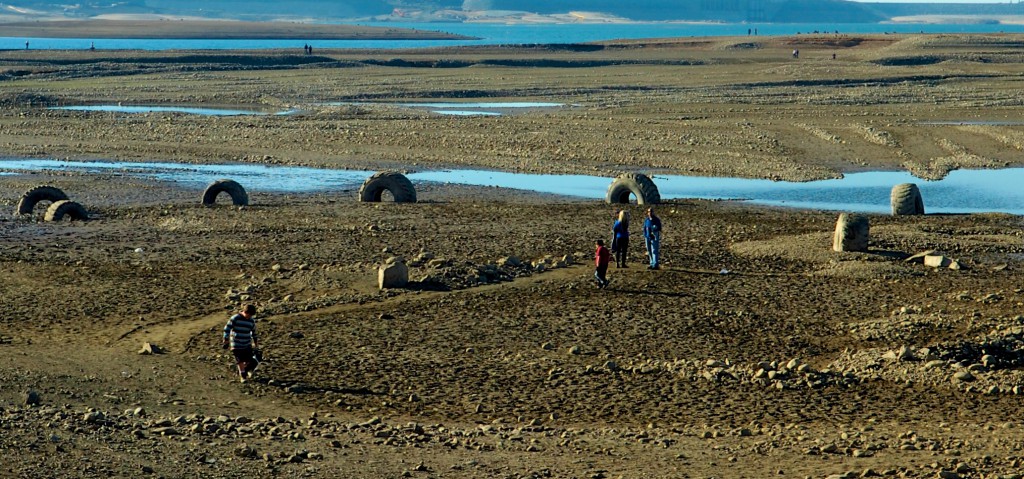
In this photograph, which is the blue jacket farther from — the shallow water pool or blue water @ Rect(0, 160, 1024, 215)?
the shallow water pool

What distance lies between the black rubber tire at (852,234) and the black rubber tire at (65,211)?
1539 centimetres

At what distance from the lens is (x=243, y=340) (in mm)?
17312

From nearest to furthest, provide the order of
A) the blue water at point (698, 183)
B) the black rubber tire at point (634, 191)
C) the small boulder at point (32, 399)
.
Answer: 1. the small boulder at point (32, 399)
2. the black rubber tire at point (634, 191)
3. the blue water at point (698, 183)

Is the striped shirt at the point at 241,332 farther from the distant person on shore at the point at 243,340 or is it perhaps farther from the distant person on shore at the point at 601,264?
the distant person on shore at the point at 601,264

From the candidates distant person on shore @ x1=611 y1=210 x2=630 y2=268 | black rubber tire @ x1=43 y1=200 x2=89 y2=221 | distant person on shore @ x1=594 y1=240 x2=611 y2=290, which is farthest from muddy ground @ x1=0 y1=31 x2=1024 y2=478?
black rubber tire @ x1=43 y1=200 x2=89 y2=221

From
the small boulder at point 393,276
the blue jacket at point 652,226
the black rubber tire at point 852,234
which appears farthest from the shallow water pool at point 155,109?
the small boulder at point 393,276

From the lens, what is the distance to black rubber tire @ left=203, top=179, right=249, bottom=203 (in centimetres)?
3281

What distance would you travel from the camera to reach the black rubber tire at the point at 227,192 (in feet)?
108

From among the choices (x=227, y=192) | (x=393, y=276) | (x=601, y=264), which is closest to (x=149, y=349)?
(x=393, y=276)

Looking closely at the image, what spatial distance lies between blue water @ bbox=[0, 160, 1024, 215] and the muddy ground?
4.64 ft

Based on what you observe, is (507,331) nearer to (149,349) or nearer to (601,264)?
(601,264)

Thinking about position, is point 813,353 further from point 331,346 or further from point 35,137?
point 35,137

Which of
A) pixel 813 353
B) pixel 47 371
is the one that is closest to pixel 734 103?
pixel 813 353

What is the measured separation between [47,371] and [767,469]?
8913mm
